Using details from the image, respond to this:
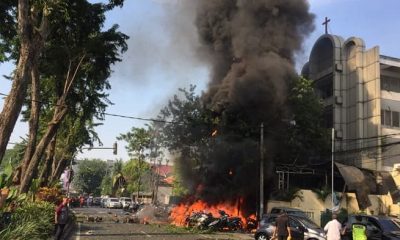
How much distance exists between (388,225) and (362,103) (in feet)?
81.0

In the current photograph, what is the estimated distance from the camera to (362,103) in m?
39.8

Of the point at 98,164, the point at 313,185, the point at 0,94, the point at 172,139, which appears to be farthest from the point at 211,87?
the point at 98,164

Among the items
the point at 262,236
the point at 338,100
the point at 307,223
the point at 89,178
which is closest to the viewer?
the point at 307,223

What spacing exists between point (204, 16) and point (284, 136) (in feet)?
37.8

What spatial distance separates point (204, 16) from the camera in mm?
37188

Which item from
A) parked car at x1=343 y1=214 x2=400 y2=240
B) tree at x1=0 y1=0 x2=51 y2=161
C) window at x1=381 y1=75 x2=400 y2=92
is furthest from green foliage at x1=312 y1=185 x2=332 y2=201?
tree at x1=0 y1=0 x2=51 y2=161

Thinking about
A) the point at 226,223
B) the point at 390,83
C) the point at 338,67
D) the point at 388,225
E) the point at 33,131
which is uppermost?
the point at 338,67

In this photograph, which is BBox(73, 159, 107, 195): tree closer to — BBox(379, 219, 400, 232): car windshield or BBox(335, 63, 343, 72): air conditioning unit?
BBox(335, 63, 343, 72): air conditioning unit

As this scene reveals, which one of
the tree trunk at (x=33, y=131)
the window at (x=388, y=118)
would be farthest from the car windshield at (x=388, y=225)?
the window at (x=388, y=118)

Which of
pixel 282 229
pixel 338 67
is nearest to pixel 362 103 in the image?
pixel 338 67

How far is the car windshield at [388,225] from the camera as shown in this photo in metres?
16.4

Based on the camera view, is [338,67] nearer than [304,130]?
No

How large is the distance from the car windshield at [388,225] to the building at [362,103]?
846 inches

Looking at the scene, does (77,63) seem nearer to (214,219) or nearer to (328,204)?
(214,219)
